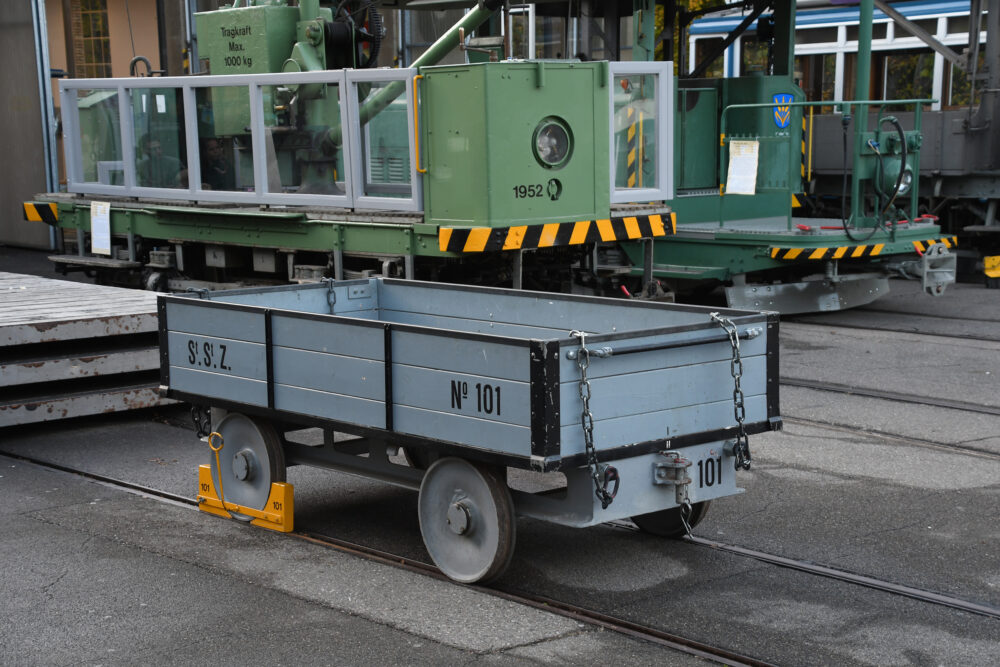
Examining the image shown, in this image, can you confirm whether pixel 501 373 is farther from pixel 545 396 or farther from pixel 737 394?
pixel 737 394

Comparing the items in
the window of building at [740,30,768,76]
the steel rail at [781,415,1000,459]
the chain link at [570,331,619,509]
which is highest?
the window of building at [740,30,768,76]

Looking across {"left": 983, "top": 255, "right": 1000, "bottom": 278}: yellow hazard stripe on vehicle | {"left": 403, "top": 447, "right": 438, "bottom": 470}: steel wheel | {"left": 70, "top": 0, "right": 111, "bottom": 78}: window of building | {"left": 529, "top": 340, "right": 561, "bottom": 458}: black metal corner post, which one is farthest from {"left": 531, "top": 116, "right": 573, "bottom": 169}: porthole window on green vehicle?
{"left": 70, "top": 0, "right": 111, "bottom": 78}: window of building

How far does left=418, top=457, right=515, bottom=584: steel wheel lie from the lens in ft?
17.6

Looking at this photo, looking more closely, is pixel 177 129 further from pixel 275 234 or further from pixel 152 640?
pixel 152 640

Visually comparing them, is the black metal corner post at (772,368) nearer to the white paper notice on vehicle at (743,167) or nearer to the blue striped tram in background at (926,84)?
the white paper notice on vehicle at (743,167)

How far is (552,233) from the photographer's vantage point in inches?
382

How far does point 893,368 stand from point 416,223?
13.2ft

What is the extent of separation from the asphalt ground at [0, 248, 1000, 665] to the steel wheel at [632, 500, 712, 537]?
7 cm

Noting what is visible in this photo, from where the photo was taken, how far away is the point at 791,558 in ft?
19.2

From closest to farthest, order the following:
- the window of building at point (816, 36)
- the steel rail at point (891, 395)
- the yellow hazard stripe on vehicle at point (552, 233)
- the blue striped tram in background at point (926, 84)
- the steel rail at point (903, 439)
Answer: the steel rail at point (903, 439) < the steel rail at point (891, 395) < the yellow hazard stripe on vehicle at point (552, 233) < the blue striped tram in background at point (926, 84) < the window of building at point (816, 36)

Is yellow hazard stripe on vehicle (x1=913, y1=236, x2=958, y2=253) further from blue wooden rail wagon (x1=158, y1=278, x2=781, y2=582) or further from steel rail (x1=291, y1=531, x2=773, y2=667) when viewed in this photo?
steel rail (x1=291, y1=531, x2=773, y2=667)

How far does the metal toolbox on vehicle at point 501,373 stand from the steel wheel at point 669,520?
62cm

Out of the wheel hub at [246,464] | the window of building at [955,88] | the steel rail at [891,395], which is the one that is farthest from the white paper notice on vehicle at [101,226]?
the window of building at [955,88]

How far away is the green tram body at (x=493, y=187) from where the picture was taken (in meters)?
9.41
